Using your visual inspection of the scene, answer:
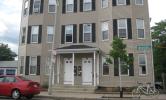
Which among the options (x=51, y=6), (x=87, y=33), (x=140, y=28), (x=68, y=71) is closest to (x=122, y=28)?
(x=140, y=28)

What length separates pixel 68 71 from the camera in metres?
26.2

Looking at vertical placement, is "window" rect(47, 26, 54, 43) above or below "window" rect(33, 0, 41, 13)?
below

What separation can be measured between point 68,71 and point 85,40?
12.2ft

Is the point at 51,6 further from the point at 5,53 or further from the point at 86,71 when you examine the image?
the point at 5,53

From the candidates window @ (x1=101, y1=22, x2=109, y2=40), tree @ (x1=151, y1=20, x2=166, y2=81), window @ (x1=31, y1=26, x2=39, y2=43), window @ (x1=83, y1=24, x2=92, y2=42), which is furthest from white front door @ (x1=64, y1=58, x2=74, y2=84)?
tree @ (x1=151, y1=20, x2=166, y2=81)

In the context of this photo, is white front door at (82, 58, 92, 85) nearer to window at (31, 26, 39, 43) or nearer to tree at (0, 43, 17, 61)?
window at (31, 26, 39, 43)

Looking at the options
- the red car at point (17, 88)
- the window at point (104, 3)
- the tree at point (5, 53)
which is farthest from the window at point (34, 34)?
the tree at point (5, 53)

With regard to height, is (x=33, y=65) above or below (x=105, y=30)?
below

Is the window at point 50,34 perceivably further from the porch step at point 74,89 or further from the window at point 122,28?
the window at point 122,28

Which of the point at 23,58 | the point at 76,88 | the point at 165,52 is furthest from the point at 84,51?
the point at 165,52

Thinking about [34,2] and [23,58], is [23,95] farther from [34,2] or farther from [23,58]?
[34,2]

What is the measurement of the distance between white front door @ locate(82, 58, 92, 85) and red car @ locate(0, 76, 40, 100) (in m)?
8.50

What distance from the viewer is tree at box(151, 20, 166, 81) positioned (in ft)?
118

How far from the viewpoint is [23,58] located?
27.9m
